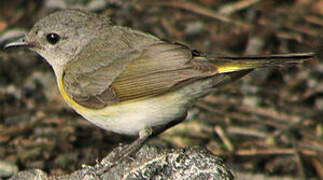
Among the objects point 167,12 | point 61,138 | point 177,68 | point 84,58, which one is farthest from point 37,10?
point 177,68

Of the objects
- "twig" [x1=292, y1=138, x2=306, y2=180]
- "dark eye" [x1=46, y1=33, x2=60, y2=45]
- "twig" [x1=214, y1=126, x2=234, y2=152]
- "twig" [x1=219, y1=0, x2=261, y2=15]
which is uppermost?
"dark eye" [x1=46, y1=33, x2=60, y2=45]

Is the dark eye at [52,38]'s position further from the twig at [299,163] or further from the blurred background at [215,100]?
the twig at [299,163]

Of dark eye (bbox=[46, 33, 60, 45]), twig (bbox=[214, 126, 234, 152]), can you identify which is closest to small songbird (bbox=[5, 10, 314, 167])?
dark eye (bbox=[46, 33, 60, 45])

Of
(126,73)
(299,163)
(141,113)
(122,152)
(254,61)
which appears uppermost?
(254,61)

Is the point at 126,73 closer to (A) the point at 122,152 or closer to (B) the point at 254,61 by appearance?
(A) the point at 122,152

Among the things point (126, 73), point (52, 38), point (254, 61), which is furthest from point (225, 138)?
point (52, 38)

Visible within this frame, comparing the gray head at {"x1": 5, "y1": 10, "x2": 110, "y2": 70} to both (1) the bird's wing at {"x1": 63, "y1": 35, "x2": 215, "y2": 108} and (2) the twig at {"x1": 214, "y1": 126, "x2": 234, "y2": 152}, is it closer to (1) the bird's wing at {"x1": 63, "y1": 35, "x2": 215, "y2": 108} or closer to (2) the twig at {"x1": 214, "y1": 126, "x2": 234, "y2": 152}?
(1) the bird's wing at {"x1": 63, "y1": 35, "x2": 215, "y2": 108}

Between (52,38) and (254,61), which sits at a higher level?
(254,61)

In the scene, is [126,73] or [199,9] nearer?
[126,73]

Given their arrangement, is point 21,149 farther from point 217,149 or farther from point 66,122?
point 217,149
